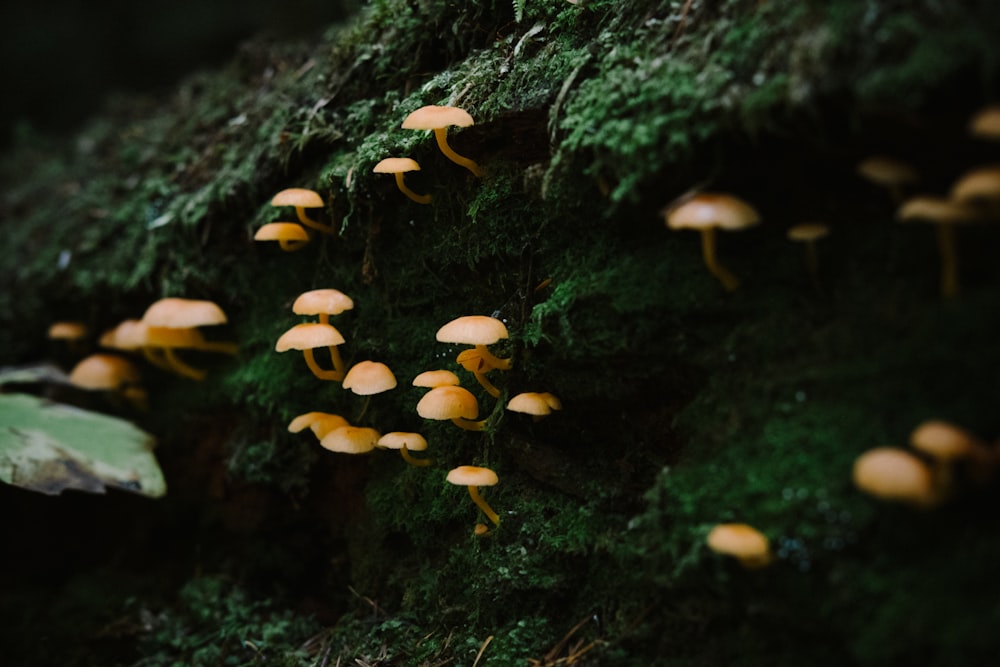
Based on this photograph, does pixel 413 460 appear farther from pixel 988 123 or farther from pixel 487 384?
pixel 988 123

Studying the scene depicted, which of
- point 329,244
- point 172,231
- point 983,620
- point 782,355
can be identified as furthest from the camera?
point 172,231

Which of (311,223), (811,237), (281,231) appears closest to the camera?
(811,237)

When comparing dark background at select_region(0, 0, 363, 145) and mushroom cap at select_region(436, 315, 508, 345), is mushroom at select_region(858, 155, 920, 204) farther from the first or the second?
dark background at select_region(0, 0, 363, 145)

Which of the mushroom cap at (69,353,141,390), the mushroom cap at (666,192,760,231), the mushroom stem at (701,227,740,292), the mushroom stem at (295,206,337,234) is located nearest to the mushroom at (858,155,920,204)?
the mushroom cap at (666,192,760,231)

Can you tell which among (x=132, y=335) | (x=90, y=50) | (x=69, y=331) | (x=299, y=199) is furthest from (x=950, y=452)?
(x=90, y=50)

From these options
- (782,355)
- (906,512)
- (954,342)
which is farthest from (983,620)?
(782,355)

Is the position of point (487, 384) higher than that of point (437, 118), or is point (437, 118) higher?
point (437, 118)

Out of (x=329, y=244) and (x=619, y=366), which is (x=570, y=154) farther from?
(x=329, y=244)
